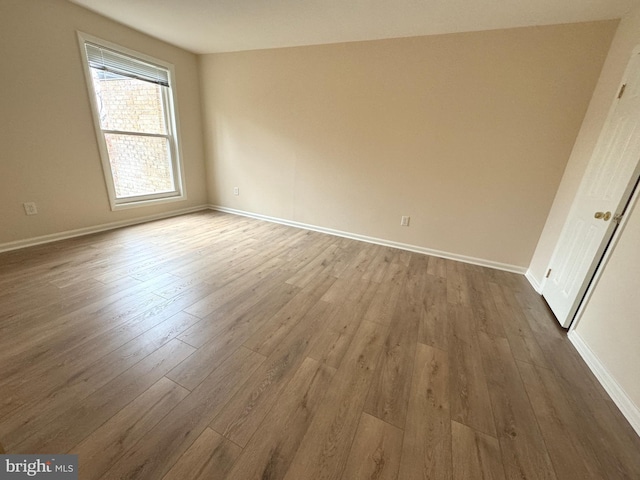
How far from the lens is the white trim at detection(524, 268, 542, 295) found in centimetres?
250

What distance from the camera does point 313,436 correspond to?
1.10 metres

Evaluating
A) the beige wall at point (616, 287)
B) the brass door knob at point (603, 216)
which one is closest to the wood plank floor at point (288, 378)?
the beige wall at point (616, 287)

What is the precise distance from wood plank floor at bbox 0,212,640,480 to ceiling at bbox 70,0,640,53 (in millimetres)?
2412

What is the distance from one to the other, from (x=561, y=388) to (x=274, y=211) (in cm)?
366

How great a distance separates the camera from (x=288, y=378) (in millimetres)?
1369

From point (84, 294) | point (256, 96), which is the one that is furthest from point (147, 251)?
point (256, 96)

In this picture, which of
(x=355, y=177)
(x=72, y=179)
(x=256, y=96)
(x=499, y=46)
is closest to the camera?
(x=499, y=46)

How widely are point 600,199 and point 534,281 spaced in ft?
3.50

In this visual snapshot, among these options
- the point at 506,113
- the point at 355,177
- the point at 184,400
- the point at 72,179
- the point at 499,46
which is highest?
the point at 499,46

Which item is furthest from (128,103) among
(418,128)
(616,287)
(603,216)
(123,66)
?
(616,287)

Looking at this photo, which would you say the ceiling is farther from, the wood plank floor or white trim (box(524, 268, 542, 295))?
the wood plank floor

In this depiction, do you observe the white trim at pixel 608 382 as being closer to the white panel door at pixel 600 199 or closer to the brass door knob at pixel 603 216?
the white panel door at pixel 600 199

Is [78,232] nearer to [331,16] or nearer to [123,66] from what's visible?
[123,66]

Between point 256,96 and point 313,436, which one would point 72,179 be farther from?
point 313,436
